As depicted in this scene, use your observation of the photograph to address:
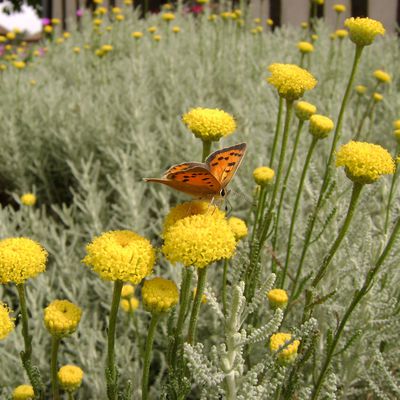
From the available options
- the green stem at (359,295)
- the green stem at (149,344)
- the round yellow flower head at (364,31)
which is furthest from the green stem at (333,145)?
the green stem at (149,344)

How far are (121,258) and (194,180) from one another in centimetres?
17

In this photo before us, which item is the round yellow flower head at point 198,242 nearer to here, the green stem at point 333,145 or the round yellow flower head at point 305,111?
the green stem at point 333,145

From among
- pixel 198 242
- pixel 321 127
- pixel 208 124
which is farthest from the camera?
pixel 321 127

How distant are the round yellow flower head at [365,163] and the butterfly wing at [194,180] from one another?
25cm

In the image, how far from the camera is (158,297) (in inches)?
35.6

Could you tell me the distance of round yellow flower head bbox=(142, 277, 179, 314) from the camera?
0.90 meters

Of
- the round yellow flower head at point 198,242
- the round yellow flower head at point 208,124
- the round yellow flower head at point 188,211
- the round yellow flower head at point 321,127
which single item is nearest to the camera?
the round yellow flower head at point 198,242

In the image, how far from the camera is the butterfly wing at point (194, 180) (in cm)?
84

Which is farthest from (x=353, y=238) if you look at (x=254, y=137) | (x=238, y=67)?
(x=238, y=67)

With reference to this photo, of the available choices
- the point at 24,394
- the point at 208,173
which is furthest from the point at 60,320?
the point at 208,173

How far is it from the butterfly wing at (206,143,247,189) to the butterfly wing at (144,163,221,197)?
0.07 feet

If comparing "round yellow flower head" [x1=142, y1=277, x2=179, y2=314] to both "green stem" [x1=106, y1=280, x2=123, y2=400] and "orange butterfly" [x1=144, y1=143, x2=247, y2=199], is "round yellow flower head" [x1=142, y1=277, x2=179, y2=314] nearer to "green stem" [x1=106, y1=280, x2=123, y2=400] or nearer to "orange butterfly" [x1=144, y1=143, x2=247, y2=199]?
"green stem" [x1=106, y1=280, x2=123, y2=400]

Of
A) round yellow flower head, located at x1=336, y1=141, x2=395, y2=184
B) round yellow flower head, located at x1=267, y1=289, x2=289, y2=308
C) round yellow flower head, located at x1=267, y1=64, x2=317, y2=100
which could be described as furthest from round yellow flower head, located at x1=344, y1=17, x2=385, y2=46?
round yellow flower head, located at x1=267, y1=289, x2=289, y2=308

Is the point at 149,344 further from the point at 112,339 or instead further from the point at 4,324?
the point at 4,324
